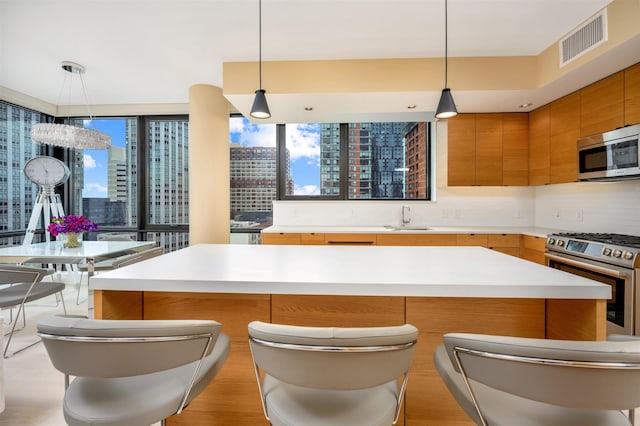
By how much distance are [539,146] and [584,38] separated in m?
1.25

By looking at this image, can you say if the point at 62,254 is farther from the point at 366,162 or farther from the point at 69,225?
the point at 366,162

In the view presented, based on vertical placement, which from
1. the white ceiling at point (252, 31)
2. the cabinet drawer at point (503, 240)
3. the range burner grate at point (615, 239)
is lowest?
the cabinet drawer at point (503, 240)

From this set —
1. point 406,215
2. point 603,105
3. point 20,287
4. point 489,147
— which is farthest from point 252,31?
point 603,105

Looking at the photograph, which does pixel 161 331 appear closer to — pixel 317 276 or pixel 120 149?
pixel 317 276

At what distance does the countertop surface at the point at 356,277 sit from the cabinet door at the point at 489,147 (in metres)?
2.38

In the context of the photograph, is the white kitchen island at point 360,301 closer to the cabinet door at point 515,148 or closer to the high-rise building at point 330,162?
the cabinet door at point 515,148

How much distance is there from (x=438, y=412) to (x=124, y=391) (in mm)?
1266

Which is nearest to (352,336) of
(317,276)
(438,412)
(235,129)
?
(317,276)

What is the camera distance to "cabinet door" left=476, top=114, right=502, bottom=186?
3.62 meters

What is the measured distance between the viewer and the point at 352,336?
2.44 ft

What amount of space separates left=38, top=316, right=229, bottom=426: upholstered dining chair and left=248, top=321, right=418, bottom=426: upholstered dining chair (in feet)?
0.68

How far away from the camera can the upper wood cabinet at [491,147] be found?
3.61 m

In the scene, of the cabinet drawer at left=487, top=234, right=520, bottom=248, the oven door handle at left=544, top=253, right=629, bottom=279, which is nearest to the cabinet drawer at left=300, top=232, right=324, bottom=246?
the cabinet drawer at left=487, top=234, right=520, bottom=248

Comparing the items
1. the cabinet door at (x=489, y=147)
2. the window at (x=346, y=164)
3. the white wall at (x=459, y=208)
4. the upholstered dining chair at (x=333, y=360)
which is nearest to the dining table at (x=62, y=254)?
the white wall at (x=459, y=208)
